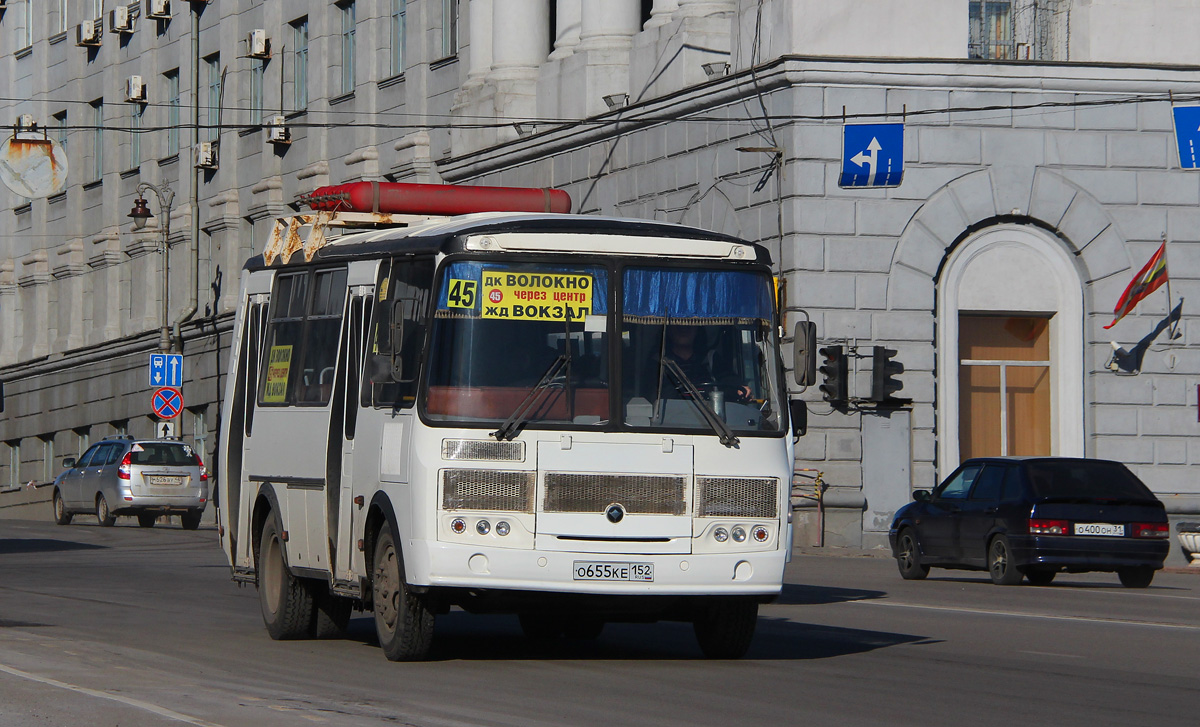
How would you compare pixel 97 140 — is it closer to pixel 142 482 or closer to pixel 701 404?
pixel 142 482

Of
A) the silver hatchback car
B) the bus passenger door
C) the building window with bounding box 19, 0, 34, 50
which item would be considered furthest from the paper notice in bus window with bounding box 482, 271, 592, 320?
the building window with bounding box 19, 0, 34, 50

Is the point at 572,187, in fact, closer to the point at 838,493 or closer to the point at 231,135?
the point at 838,493

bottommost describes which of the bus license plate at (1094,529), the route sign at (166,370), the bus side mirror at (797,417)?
the bus license plate at (1094,529)

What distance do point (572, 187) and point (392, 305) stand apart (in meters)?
24.8

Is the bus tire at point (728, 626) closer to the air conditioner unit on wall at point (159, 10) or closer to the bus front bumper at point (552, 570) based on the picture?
the bus front bumper at point (552, 570)

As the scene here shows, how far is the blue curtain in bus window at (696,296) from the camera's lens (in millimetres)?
12672

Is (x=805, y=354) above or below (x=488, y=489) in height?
above

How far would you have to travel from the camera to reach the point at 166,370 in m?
46.7

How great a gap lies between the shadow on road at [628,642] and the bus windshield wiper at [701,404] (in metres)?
1.68

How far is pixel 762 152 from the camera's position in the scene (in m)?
31.9

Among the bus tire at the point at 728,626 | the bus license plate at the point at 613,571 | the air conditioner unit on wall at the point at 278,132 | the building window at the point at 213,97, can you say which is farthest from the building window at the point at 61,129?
the bus license plate at the point at 613,571

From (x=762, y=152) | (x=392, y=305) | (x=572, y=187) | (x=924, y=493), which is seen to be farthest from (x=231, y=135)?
(x=392, y=305)

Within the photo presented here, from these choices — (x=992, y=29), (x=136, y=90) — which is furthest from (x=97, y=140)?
(x=992, y=29)

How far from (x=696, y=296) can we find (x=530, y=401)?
1.34 meters
